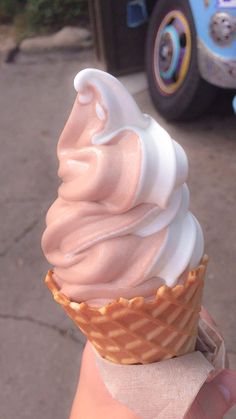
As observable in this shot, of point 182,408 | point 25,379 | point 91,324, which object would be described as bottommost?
point 25,379

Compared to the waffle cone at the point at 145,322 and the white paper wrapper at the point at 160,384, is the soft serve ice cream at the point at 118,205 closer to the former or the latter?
the waffle cone at the point at 145,322

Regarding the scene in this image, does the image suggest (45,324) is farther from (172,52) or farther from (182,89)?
(172,52)

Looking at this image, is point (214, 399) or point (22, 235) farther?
point (22, 235)

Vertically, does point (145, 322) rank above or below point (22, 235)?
above

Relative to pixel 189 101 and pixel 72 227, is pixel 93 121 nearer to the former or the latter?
pixel 72 227

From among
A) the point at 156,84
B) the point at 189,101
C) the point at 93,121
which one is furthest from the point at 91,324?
the point at 156,84

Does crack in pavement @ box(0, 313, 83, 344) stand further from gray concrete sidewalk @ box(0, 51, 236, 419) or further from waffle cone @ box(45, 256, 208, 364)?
waffle cone @ box(45, 256, 208, 364)

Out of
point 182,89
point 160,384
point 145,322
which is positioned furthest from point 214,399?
point 182,89
